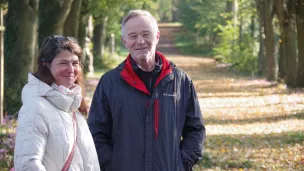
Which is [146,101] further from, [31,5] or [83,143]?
[31,5]

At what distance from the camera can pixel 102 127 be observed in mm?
4250

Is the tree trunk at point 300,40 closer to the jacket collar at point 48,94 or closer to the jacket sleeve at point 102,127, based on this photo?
the jacket sleeve at point 102,127

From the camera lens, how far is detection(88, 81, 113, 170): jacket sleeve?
13.8 feet

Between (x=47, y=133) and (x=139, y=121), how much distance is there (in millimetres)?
851

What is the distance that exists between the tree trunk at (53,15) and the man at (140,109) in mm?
12035

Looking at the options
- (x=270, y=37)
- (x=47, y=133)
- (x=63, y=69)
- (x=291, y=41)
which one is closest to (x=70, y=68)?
(x=63, y=69)

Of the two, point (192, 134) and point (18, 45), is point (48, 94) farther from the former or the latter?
point (18, 45)

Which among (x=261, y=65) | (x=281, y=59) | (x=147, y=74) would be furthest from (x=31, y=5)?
(x=261, y=65)

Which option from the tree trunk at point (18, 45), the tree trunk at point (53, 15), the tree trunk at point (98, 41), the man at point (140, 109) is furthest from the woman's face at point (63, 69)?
the tree trunk at point (98, 41)

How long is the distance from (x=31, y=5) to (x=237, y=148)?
5.94 meters

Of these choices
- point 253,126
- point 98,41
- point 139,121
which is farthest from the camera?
point 98,41

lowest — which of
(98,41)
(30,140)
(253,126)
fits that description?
(253,126)

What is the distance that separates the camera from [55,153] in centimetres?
→ 347

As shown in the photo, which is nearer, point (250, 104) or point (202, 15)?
point (250, 104)
